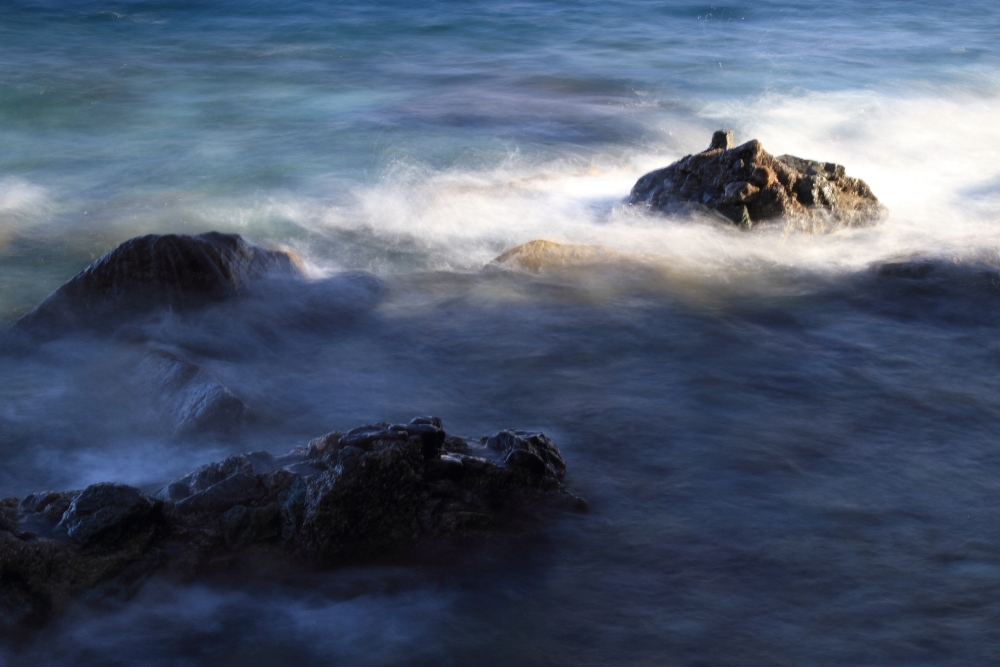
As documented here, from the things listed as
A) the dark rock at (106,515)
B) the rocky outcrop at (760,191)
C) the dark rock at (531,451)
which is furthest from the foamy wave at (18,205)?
the dark rock at (531,451)

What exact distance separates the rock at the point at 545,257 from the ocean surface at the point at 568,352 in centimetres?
16

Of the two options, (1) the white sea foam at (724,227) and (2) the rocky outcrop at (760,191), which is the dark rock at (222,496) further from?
(2) the rocky outcrop at (760,191)

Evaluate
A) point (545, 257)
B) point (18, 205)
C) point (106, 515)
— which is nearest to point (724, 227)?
point (545, 257)

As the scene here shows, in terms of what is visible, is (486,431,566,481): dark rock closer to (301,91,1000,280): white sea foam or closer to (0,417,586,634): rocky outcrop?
(0,417,586,634): rocky outcrop

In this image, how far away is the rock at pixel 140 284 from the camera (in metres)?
6.73

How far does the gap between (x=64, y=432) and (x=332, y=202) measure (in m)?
5.20

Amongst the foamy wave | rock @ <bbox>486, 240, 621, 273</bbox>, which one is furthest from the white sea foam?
the foamy wave

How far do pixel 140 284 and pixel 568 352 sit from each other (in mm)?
3052

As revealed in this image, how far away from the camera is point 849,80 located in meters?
16.3

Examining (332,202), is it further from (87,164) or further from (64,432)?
(64,432)

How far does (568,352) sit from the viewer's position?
6688 mm

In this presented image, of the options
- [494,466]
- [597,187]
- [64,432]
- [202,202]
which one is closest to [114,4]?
[202,202]

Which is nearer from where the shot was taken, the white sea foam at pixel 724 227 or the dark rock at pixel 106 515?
the dark rock at pixel 106 515

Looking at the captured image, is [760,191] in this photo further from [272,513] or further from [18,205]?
[18,205]
